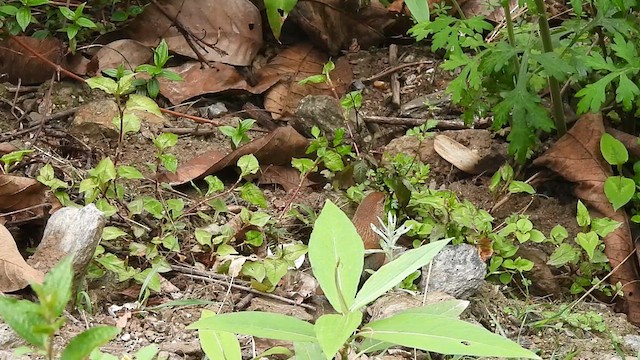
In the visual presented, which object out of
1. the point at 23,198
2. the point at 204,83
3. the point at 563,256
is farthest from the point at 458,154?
the point at 23,198

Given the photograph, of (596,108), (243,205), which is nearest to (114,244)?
(243,205)

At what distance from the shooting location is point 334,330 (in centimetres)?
129

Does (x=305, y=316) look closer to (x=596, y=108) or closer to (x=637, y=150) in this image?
(x=596, y=108)

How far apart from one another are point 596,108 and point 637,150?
1.58 ft

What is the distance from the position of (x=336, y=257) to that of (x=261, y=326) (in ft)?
0.62

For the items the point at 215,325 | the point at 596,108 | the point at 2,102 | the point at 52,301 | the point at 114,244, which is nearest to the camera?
the point at 52,301

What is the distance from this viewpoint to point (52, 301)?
1.07 m

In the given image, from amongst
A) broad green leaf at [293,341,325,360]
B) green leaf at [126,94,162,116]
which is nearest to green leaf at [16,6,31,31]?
green leaf at [126,94,162,116]

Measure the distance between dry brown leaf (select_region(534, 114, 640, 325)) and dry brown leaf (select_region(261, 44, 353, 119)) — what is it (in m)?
1.07

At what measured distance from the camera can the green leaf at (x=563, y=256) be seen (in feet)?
8.95

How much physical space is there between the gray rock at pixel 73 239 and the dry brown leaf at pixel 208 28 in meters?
1.56

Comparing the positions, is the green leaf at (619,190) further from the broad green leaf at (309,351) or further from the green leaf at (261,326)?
the green leaf at (261,326)

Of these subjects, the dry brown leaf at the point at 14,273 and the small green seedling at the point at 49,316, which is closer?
the small green seedling at the point at 49,316

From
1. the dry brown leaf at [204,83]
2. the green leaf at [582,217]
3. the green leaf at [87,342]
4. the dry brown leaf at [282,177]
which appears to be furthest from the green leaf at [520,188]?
the green leaf at [87,342]
